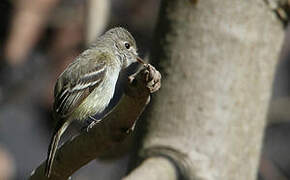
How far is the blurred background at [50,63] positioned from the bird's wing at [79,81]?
258 millimetres

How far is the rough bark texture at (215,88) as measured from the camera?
3879mm

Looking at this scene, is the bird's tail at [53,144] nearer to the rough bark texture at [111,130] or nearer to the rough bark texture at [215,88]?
the rough bark texture at [111,130]

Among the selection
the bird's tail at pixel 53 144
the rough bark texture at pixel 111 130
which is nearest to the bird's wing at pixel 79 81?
the bird's tail at pixel 53 144

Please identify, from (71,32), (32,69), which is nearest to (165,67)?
(71,32)

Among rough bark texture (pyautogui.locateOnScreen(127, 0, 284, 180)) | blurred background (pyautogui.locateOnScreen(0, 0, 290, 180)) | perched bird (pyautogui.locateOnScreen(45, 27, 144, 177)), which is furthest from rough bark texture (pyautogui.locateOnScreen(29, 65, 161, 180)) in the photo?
blurred background (pyautogui.locateOnScreen(0, 0, 290, 180))

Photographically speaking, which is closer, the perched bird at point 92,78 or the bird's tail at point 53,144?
the bird's tail at point 53,144

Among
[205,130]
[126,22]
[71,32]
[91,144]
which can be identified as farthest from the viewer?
[126,22]

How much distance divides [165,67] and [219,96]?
0.39 m

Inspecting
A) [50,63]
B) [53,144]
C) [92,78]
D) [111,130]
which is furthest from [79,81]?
[50,63]

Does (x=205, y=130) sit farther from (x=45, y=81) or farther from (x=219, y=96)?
(x=45, y=81)

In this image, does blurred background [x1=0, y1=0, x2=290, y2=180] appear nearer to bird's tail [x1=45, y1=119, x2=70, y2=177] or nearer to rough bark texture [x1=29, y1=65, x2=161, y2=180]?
bird's tail [x1=45, y1=119, x2=70, y2=177]

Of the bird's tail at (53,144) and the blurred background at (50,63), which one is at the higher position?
the bird's tail at (53,144)

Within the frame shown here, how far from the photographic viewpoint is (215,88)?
3.94m

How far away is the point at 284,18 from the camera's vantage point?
4.13m
